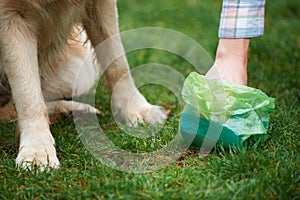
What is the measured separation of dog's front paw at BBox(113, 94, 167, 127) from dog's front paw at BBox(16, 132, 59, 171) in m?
0.78

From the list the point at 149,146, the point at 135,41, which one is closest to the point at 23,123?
the point at 149,146

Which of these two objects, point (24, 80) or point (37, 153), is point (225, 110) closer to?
point (37, 153)

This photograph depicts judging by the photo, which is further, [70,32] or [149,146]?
[70,32]

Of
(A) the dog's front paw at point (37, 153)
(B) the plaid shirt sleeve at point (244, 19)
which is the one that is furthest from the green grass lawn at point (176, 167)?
(B) the plaid shirt sleeve at point (244, 19)

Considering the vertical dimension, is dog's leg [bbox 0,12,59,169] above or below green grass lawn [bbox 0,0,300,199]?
above

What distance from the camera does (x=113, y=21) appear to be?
346 centimetres

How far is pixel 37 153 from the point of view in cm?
264

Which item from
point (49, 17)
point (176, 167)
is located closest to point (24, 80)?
point (49, 17)

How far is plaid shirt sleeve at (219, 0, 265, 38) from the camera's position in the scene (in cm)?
287

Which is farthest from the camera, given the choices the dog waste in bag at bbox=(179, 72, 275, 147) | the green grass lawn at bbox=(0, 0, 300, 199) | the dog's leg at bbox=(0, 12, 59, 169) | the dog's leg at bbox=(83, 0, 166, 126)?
the dog's leg at bbox=(83, 0, 166, 126)

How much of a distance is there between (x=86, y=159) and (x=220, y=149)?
67 centimetres

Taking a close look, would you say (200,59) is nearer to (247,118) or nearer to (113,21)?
(113,21)

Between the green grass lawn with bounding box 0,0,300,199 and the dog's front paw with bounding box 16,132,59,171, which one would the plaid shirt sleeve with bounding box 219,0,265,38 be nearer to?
the green grass lawn with bounding box 0,0,300,199

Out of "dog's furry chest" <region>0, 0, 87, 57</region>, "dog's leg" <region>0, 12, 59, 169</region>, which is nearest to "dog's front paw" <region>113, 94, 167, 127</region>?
"dog's furry chest" <region>0, 0, 87, 57</region>
